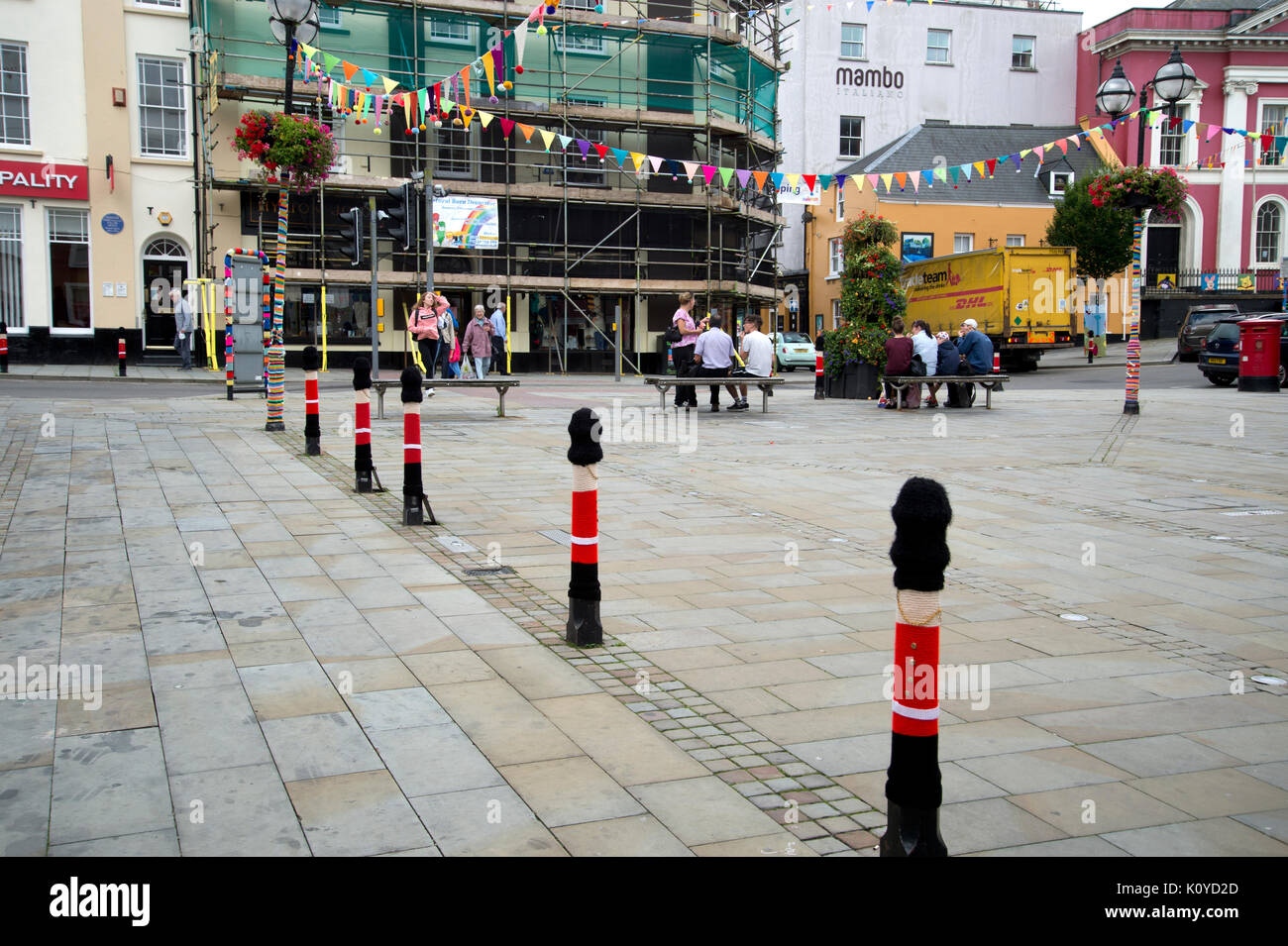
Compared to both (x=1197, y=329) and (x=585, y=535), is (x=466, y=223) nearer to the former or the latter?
(x=1197, y=329)

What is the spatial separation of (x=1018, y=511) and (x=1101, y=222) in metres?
35.0

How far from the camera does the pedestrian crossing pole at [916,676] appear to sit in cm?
290

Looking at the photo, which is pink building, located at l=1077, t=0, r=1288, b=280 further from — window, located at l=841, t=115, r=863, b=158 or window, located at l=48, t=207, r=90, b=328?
window, located at l=48, t=207, r=90, b=328

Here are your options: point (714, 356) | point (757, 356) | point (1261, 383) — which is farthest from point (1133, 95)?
point (1261, 383)

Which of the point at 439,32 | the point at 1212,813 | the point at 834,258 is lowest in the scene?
the point at 1212,813

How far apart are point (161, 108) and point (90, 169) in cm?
256

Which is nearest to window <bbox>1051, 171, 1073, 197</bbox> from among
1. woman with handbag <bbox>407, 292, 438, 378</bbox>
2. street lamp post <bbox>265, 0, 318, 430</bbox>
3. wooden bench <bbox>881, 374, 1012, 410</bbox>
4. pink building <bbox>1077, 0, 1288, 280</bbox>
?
pink building <bbox>1077, 0, 1288, 280</bbox>

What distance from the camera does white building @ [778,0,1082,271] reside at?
51.7 metres

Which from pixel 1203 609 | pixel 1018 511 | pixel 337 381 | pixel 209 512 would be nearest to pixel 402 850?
pixel 1203 609

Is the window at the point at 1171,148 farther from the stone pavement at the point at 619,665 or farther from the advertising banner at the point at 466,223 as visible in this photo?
the stone pavement at the point at 619,665

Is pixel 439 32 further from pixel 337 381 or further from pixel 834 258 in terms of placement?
pixel 834 258

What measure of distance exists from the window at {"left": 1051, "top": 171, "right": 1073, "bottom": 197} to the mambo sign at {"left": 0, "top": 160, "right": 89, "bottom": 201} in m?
36.3

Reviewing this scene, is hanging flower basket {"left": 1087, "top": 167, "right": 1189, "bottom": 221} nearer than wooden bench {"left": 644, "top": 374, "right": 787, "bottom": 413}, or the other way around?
hanging flower basket {"left": 1087, "top": 167, "right": 1189, "bottom": 221}

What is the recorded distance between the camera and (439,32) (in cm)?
3353
